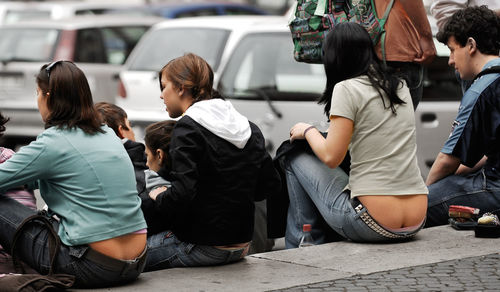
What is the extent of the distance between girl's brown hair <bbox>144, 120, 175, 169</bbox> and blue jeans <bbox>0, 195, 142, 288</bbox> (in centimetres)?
86

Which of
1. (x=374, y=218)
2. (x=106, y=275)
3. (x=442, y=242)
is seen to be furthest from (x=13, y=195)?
(x=442, y=242)

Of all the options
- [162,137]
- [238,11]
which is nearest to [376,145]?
[162,137]

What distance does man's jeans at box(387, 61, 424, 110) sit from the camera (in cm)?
623

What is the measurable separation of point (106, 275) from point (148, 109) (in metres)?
5.47

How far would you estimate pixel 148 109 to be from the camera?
10.3 meters

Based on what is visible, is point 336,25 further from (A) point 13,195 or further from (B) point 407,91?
(A) point 13,195

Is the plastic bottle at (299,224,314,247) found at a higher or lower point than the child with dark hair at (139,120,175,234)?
lower

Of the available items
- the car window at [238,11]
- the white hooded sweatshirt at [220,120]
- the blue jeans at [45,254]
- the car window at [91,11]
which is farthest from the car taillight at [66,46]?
the blue jeans at [45,254]

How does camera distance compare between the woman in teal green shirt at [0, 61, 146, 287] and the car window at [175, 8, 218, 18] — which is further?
the car window at [175, 8, 218, 18]

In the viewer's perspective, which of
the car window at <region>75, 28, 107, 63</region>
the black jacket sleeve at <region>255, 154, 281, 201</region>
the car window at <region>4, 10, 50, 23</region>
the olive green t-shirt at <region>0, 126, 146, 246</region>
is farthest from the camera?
the car window at <region>4, 10, 50, 23</region>

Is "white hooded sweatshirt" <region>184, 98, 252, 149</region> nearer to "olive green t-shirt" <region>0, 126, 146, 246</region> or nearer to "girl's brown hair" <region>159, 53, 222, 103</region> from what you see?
"girl's brown hair" <region>159, 53, 222, 103</region>

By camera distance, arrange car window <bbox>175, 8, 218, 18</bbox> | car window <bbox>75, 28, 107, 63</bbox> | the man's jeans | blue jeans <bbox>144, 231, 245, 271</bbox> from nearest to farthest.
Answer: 1. blue jeans <bbox>144, 231, 245, 271</bbox>
2. the man's jeans
3. car window <bbox>75, 28, 107, 63</bbox>
4. car window <bbox>175, 8, 218, 18</bbox>

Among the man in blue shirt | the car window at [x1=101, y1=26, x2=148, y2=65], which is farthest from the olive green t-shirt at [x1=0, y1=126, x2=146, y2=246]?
the car window at [x1=101, y1=26, x2=148, y2=65]

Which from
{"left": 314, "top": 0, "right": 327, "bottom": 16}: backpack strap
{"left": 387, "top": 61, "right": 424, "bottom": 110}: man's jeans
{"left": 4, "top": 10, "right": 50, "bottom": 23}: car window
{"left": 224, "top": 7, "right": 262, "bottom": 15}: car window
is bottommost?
{"left": 224, "top": 7, "right": 262, "bottom": 15}: car window
